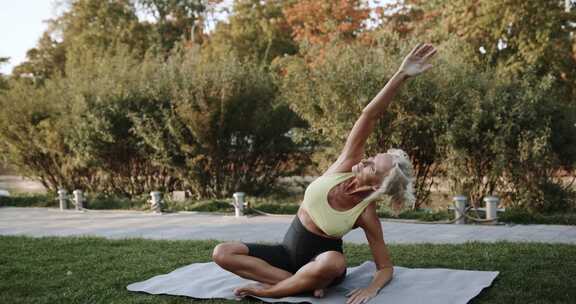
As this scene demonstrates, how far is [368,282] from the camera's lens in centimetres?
440

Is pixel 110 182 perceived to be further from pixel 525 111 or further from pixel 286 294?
pixel 286 294

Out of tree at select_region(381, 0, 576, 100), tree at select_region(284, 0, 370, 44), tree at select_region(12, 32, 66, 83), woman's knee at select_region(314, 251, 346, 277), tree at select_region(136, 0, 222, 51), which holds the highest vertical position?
tree at select_region(136, 0, 222, 51)

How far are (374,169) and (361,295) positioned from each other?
A: 2.73ft

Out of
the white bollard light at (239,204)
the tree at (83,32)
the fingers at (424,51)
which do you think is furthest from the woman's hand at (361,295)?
the tree at (83,32)

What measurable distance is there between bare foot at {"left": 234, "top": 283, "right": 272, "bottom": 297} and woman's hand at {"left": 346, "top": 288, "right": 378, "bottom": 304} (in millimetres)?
580

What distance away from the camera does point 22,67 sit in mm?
26188

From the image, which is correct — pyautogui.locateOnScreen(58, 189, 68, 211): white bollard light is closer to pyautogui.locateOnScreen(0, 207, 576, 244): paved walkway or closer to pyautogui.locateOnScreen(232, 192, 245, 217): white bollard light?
pyautogui.locateOnScreen(0, 207, 576, 244): paved walkway

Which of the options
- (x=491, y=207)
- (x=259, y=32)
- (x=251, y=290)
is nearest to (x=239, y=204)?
(x=491, y=207)

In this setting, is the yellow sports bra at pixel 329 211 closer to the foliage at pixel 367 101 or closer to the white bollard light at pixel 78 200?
the foliage at pixel 367 101

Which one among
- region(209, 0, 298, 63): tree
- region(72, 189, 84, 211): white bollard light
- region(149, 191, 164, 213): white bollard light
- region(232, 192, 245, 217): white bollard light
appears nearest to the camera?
region(232, 192, 245, 217): white bollard light

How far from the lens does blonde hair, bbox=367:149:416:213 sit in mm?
3809

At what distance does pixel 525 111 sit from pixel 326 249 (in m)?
5.23

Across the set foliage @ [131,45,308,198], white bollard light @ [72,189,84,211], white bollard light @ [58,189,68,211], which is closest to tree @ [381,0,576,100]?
foliage @ [131,45,308,198]

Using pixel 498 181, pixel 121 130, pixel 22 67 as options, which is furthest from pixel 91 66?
pixel 22 67
